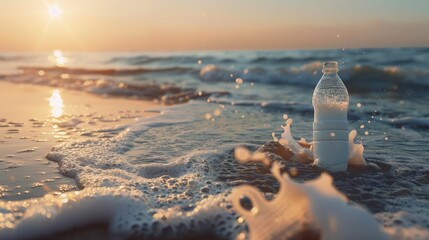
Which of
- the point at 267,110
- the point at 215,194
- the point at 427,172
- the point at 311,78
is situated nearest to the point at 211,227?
the point at 215,194

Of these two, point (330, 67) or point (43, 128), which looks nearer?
point (330, 67)

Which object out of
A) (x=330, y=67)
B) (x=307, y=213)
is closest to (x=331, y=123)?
(x=330, y=67)

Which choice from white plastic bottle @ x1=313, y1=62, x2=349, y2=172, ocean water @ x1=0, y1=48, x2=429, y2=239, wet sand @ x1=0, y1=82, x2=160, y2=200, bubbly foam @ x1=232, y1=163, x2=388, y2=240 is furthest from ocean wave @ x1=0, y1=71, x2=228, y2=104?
bubbly foam @ x1=232, y1=163, x2=388, y2=240

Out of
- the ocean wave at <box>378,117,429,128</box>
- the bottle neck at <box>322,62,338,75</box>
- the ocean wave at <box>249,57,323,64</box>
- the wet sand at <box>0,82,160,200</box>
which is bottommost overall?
the ocean wave at <box>378,117,429,128</box>

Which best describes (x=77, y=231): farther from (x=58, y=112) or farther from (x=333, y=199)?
(x=58, y=112)

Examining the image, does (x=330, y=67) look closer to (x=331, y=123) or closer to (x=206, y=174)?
(x=331, y=123)

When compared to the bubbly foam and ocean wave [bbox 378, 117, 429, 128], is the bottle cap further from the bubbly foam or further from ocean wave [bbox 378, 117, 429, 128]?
ocean wave [bbox 378, 117, 429, 128]
